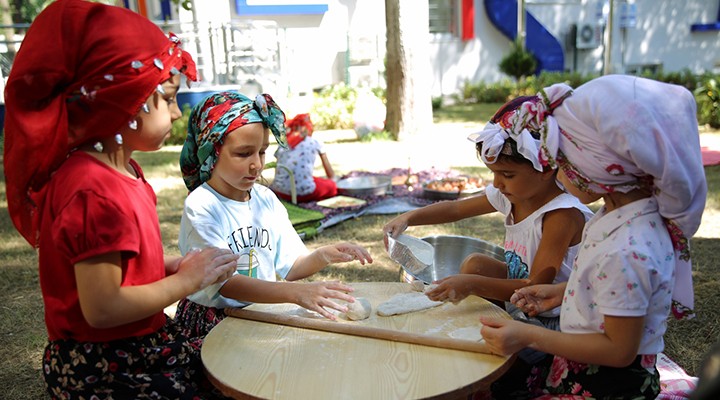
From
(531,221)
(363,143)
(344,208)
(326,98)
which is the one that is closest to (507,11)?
(326,98)

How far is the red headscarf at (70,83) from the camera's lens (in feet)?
5.03

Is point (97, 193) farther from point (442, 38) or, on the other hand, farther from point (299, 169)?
point (442, 38)

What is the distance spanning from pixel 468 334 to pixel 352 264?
8.05ft

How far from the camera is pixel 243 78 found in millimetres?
12102

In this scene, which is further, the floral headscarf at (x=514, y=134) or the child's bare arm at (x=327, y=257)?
the child's bare arm at (x=327, y=257)

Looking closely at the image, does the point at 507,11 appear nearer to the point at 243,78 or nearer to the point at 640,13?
the point at 640,13

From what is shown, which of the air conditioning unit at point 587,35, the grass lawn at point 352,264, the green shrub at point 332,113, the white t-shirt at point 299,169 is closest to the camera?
the grass lawn at point 352,264

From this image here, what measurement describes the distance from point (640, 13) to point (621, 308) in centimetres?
1909

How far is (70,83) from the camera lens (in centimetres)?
156

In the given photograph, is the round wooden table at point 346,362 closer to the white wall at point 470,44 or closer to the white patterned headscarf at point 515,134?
the white patterned headscarf at point 515,134

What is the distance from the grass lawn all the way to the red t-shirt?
1.33 meters

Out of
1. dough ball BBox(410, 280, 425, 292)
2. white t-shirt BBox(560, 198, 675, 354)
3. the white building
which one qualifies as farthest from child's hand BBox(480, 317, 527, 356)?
the white building

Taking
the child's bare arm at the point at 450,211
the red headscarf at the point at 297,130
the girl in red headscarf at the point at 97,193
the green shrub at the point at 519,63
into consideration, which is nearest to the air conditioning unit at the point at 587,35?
the green shrub at the point at 519,63

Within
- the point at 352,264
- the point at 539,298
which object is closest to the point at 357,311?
the point at 539,298
